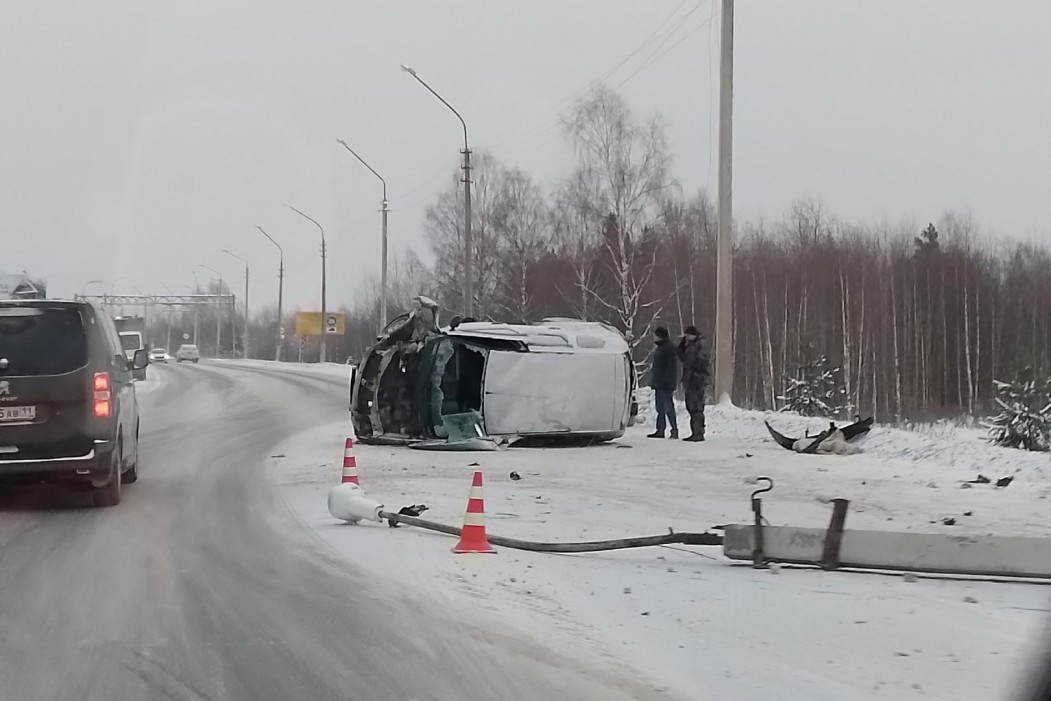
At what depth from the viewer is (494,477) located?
12750mm

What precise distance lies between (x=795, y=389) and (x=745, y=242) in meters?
30.8

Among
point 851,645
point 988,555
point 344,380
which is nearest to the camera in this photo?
point 851,645

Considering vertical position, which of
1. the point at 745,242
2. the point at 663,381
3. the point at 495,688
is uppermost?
the point at 745,242

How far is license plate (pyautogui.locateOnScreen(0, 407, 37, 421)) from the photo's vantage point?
368 inches

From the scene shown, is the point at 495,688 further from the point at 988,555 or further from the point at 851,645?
the point at 988,555

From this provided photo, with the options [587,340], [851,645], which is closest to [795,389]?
[587,340]

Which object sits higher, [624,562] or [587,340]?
[587,340]

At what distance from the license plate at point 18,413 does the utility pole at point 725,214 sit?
1333 centimetres

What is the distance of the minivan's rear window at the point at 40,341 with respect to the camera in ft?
31.2

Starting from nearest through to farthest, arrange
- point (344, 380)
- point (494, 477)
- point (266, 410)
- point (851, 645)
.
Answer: point (851, 645) → point (494, 477) → point (266, 410) → point (344, 380)

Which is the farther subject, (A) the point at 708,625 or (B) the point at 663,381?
(B) the point at 663,381

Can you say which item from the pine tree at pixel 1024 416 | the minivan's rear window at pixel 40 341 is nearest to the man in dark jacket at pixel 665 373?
the pine tree at pixel 1024 416

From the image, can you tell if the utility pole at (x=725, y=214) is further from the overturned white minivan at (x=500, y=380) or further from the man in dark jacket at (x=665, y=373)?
the overturned white minivan at (x=500, y=380)

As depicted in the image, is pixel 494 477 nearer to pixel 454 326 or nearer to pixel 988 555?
pixel 454 326
